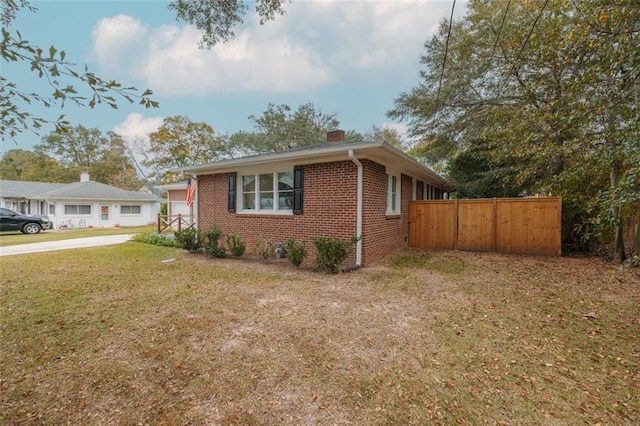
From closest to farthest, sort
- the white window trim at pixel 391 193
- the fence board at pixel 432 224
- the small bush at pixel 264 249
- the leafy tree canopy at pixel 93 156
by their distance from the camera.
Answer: the small bush at pixel 264 249 → the white window trim at pixel 391 193 → the fence board at pixel 432 224 → the leafy tree canopy at pixel 93 156

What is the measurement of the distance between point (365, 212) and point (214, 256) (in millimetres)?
4519

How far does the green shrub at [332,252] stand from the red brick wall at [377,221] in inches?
29.6

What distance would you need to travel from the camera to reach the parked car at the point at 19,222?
576 inches

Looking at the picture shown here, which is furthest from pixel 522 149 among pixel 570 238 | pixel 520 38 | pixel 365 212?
pixel 365 212

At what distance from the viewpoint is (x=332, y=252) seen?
6168 millimetres

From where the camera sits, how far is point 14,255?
8.57 m

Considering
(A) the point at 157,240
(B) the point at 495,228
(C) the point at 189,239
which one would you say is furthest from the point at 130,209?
(B) the point at 495,228

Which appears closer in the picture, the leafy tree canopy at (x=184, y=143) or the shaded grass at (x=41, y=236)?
the shaded grass at (x=41, y=236)

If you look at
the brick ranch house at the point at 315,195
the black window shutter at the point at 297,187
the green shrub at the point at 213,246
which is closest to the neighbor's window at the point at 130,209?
the brick ranch house at the point at 315,195

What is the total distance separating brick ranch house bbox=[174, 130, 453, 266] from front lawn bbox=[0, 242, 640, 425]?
70.7 inches

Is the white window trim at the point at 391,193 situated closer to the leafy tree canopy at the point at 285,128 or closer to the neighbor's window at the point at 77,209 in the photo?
the leafy tree canopy at the point at 285,128

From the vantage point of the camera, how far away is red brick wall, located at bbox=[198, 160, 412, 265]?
22.1 feet

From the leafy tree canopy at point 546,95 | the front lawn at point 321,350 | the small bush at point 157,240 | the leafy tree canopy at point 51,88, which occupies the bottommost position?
the front lawn at point 321,350

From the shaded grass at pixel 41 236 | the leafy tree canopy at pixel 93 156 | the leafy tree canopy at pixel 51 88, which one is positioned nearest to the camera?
the leafy tree canopy at pixel 51 88
